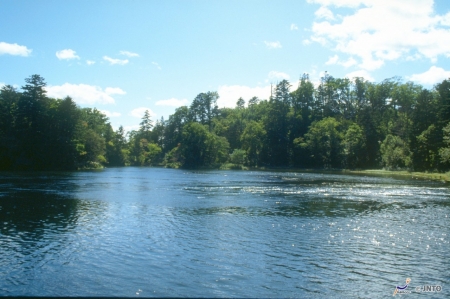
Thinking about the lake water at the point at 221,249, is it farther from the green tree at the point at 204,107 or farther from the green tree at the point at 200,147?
→ the green tree at the point at 204,107

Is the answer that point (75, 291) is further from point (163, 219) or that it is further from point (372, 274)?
point (163, 219)

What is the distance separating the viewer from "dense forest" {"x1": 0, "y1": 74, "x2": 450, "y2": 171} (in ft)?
287

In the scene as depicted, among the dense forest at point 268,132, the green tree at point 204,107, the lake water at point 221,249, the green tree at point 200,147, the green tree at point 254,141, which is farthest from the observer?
the green tree at point 204,107

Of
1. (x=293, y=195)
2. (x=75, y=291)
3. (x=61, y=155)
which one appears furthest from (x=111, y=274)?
(x=61, y=155)

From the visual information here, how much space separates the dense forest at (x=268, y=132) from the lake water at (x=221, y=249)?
5237 centimetres

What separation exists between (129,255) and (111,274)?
2.70 meters

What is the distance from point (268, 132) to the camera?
5015 inches

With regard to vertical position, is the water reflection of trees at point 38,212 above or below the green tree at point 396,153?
below

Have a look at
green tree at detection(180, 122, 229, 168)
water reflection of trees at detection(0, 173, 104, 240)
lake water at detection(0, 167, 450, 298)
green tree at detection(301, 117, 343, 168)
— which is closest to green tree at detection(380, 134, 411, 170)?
green tree at detection(301, 117, 343, 168)

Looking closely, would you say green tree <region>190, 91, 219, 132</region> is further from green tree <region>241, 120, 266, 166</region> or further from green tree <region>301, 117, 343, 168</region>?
green tree <region>301, 117, 343, 168</region>

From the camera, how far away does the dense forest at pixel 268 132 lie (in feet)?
287

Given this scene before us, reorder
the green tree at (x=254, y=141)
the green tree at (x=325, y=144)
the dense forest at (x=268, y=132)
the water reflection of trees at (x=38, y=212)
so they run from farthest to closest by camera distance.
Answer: the green tree at (x=254, y=141)
the green tree at (x=325, y=144)
the dense forest at (x=268, y=132)
the water reflection of trees at (x=38, y=212)

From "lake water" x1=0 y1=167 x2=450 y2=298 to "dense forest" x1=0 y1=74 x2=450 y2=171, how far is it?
52.4 m

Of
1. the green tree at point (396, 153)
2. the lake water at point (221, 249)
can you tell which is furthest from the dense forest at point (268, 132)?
the lake water at point (221, 249)
